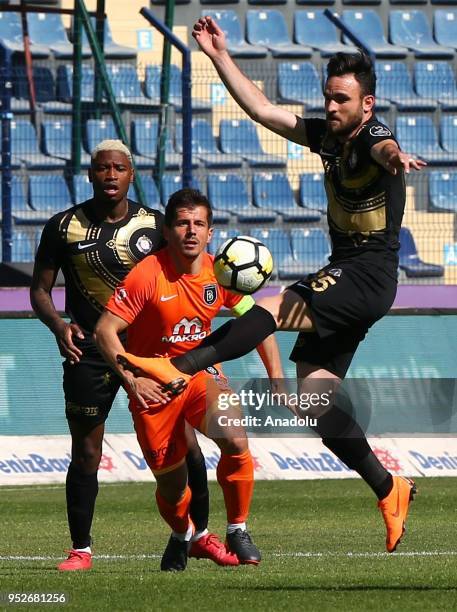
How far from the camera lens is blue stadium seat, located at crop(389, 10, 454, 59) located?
23109 millimetres

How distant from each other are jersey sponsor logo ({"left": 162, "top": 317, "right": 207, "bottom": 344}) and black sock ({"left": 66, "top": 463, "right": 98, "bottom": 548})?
1.22 meters

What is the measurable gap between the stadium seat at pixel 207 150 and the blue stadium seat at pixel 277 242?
5.66 ft

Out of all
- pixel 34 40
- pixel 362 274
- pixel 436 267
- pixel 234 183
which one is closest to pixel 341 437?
pixel 362 274

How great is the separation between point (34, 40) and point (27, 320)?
8577 mm

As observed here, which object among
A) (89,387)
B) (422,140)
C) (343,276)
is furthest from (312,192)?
(343,276)

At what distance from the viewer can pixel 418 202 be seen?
19.2 m

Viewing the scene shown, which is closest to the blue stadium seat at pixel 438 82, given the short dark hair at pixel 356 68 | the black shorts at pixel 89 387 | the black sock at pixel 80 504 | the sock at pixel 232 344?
the black shorts at pixel 89 387

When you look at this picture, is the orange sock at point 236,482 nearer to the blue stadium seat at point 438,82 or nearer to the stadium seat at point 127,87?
the stadium seat at point 127,87

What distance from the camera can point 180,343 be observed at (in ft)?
24.6

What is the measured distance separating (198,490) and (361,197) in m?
2.21

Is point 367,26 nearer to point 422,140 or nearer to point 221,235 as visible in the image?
point 422,140

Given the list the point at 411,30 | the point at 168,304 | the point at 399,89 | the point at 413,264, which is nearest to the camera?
the point at 168,304

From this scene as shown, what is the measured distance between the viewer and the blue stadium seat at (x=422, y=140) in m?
19.1

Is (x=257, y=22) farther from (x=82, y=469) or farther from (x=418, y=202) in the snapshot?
(x=82, y=469)
